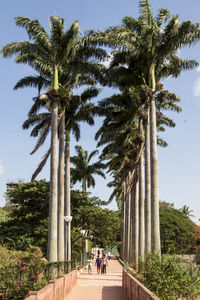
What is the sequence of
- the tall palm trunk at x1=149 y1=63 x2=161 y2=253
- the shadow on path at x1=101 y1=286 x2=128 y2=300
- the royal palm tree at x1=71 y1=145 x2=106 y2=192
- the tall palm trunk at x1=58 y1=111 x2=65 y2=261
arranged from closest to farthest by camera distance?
the shadow on path at x1=101 y1=286 x2=128 y2=300, the tall palm trunk at x1=149 y1=63 x2=161 y2=253, the tall palm trunk at x1=58 y1=111 x2=65 y2=261, the royal palm tree at x1=71 y1=145 x2=106 y2=192

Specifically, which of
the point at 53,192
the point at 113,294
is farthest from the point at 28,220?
the point at 113,294

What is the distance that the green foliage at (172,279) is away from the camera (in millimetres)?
11414

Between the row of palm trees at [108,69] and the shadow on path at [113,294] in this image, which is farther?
the row of palm trees at [108,69]

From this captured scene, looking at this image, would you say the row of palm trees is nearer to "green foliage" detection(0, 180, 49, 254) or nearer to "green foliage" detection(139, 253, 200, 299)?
"green foliage" detection(139, 253, 200, 299)

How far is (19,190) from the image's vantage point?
3659 cm

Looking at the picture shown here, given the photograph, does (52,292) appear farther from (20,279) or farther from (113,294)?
(113,294)

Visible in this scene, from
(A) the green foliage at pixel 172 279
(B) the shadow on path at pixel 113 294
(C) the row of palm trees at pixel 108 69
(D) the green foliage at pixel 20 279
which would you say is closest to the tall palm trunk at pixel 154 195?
(C) the row of palm trees at pixel 108 69

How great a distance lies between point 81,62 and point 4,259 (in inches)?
568

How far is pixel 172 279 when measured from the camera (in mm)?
11492

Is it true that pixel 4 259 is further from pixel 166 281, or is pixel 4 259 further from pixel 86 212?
pixel 86 212

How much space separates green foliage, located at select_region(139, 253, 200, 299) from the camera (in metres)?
11.4

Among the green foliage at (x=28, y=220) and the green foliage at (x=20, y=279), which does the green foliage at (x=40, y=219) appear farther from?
the green foliage at (x=20, y=279)

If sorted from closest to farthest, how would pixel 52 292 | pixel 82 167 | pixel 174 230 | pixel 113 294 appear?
pixel 52 292, pixel 113 294, pixel 82 167, pixel 174 230

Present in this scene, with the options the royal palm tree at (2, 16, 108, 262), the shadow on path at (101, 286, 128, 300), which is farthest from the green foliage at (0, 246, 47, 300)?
the royal palm tree at (2, 16, 108, 262)
